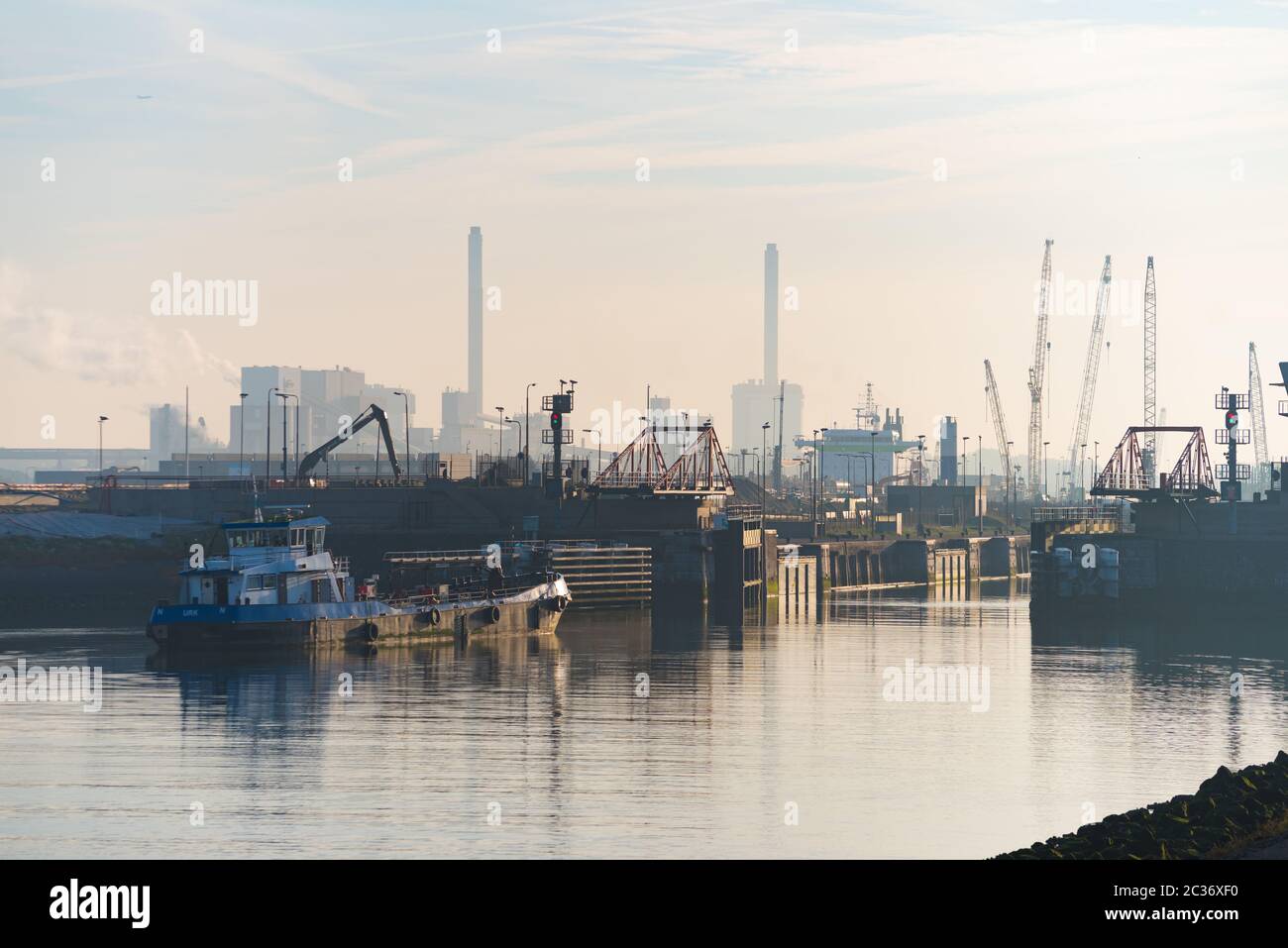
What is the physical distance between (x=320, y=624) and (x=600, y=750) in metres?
37.5

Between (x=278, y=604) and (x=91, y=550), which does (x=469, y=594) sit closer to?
(x=278, y=604)

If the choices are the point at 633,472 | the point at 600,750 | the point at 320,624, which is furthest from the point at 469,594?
the point at 600,750

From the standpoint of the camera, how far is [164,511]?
487ft

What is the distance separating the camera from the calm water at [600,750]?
150 ft

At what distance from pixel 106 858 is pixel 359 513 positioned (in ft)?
331

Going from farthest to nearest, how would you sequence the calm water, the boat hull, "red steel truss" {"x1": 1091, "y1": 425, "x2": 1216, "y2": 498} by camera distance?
1. "red steel truss" {"x1": 1091, "y1": 425, "x2": 1216, "y2": 498}
2. the boat hull
3. the calm water

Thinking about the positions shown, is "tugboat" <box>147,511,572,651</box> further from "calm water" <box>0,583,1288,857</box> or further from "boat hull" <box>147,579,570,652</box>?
"calm water" <box>0,583,1288,857</box>

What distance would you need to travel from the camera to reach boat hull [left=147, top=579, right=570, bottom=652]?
90.2 m

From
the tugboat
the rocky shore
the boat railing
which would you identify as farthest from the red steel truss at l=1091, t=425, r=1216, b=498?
the rocky shore

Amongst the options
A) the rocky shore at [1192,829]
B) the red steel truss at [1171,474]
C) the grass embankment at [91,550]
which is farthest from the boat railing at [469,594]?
the rocky shore at [1192,829]

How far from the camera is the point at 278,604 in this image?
93.5 metres

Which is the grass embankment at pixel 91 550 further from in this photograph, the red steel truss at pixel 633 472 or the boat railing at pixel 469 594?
the red steel truss at pixel 633 472

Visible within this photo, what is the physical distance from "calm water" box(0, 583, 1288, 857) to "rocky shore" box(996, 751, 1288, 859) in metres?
4.57

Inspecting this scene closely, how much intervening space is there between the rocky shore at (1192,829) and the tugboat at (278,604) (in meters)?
57.8
